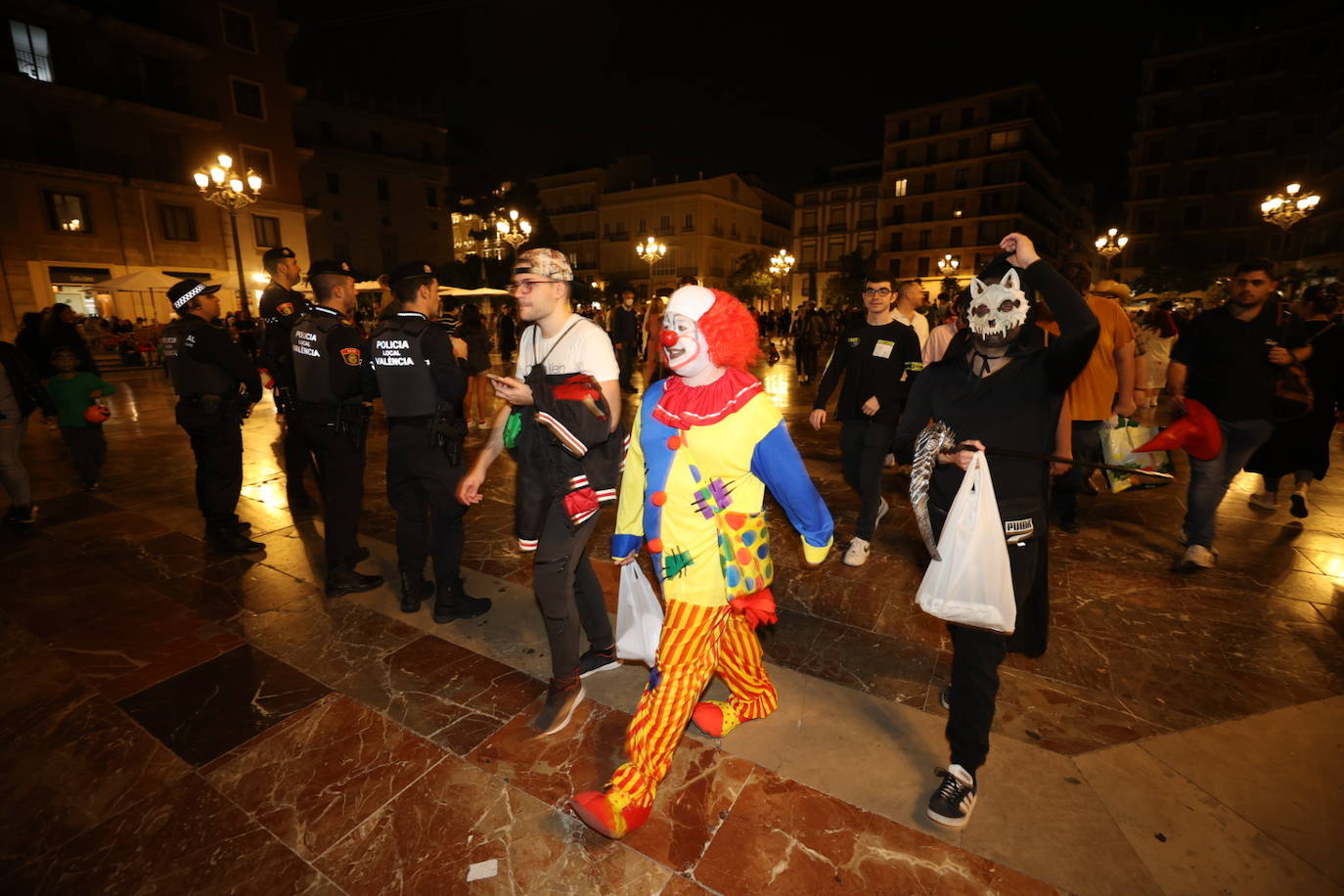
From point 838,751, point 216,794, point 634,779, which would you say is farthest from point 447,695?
point 838,751

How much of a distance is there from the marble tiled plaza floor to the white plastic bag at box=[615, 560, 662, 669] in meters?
0.47

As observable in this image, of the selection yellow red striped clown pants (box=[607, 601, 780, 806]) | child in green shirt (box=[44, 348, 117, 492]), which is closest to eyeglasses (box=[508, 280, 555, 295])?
yellow red striped clown pants (box=[607, 601, 780, 806])

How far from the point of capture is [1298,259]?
37.0 meters

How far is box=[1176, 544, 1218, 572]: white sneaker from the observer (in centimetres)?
409

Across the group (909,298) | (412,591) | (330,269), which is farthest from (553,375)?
(909,298)

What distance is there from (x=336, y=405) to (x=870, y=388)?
3577 mm

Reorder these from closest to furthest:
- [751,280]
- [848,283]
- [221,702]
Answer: [221,702] → [848,283] → [751,280]

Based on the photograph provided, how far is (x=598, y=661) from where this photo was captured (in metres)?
3.16

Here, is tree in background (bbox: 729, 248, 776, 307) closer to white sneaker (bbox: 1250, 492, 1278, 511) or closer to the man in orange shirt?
white sneaker (bbox: 1250, 492, 1278, 511)

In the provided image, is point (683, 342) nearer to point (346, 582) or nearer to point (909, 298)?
point (346, 582)

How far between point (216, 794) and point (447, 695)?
0.91 m

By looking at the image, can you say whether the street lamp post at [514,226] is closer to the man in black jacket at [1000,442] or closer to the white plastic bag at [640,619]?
the white plastic bag at [640,619]


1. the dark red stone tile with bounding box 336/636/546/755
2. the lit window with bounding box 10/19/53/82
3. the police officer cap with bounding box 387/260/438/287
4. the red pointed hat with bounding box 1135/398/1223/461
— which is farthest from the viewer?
the lit window with bounding box 10/19/53/82

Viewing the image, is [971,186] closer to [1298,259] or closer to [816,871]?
[1298,259]
